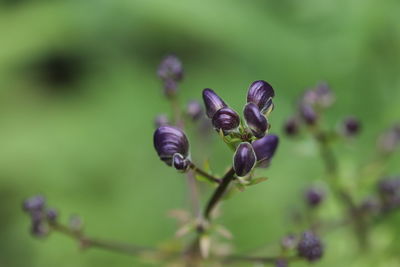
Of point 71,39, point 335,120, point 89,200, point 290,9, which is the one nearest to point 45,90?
point 71,39

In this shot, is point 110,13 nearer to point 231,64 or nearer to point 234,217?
point 231,64

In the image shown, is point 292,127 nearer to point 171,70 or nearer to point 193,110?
point 193,110

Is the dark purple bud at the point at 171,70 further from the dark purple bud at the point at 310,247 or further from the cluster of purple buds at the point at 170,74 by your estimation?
the dark purple bud at the point at 310,247

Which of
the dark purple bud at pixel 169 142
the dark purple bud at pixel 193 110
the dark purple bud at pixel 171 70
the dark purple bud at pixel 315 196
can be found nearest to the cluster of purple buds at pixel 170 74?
the dark purple bud at pixel 171 70

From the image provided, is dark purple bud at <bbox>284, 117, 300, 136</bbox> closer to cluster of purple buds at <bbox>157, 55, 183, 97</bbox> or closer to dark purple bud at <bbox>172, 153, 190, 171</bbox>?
cluster of purple buds at <bbox>157, 55, 183, 97</bbox>

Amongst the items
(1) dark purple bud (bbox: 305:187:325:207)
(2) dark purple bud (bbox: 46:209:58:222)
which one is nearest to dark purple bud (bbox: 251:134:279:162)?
(2) dark purple bud (bbox: 46:209:58:222)

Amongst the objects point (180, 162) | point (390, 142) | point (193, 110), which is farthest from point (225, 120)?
point (390, 142)
